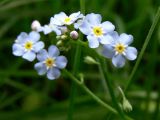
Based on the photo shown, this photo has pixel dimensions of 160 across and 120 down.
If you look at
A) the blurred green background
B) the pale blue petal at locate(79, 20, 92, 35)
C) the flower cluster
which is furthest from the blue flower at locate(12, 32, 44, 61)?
the blurred green background

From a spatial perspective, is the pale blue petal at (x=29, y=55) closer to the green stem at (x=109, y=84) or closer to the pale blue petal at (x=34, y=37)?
the pale blue petal at (x=34, y=37)

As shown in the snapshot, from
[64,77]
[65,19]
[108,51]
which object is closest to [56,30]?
[65,19]

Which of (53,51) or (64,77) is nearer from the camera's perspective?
(53,51)

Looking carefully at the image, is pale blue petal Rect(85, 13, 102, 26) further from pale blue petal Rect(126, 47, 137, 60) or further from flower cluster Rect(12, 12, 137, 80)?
pale blue petal Rect(126, 47, 137, 60)

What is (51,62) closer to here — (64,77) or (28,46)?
(28,46)

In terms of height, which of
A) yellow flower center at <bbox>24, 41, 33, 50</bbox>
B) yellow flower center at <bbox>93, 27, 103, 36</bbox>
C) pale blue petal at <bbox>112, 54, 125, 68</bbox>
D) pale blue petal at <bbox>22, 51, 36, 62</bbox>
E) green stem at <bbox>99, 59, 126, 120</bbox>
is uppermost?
yellow flower center at <bbox>93, 27, 103, 36</bbox>

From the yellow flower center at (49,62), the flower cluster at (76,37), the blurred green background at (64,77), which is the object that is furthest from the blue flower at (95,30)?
the blurred green background at (64,77)
